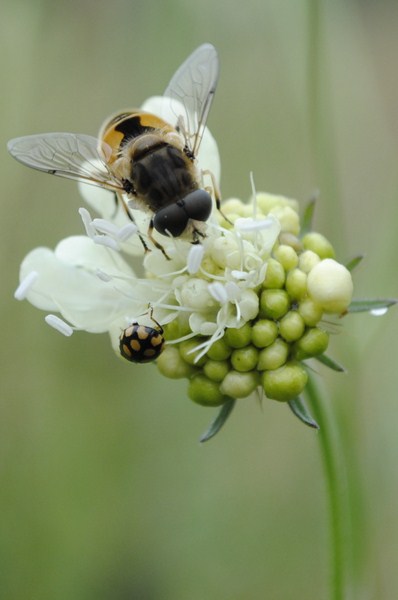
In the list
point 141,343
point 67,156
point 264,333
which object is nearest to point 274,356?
point 264,333

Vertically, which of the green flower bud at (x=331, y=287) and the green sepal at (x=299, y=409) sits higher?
the green flower bud at (x=331, y=287)

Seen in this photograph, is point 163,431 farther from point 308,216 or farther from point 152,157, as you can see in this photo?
point 152,157

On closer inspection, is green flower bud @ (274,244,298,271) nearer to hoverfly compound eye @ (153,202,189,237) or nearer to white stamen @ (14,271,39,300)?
hoverfly compound eye @ (153,202,189,237)

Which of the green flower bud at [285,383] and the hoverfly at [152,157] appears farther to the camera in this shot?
the hoverfly at [152,157]

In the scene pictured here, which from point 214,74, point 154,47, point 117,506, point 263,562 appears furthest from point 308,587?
point 154,47

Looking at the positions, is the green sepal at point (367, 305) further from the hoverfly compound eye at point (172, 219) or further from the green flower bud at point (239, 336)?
the hoverfly compound eye at point (172, 219)

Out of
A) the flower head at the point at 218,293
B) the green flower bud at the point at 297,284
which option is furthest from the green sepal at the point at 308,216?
the green flower bud at the point at 297,284

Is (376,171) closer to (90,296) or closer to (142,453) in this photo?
(142,453)
